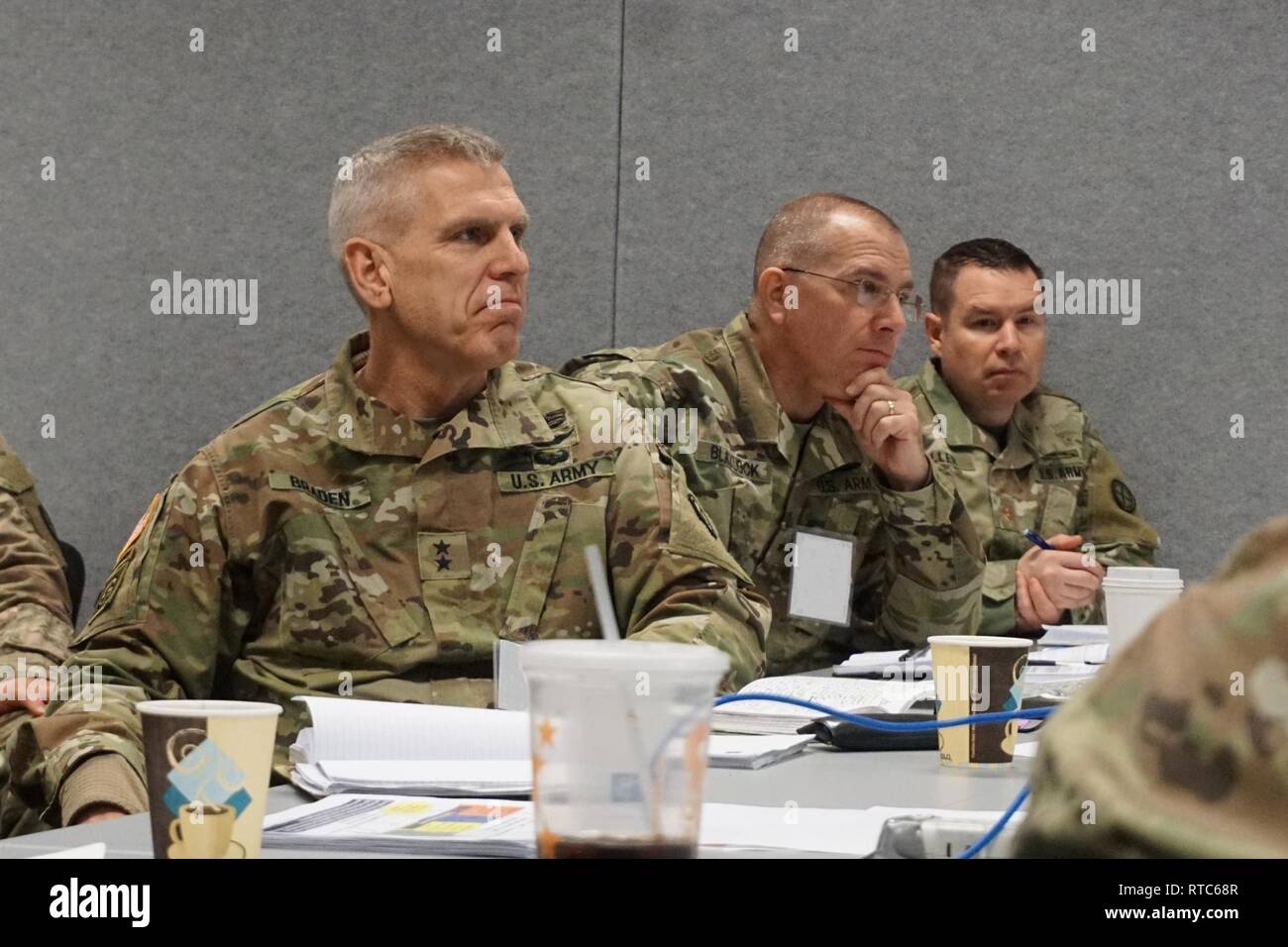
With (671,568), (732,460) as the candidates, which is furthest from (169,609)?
(732,460)

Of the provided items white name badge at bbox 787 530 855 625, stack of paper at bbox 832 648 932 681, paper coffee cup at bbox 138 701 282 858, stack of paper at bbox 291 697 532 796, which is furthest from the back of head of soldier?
paper coffee cup at bbox 138 701 282 858

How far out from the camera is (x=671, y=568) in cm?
172

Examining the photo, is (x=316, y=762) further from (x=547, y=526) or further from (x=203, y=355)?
(x=203, y=355)

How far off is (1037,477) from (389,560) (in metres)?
1.58

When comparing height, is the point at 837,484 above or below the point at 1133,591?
above

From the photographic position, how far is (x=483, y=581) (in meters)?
1.74

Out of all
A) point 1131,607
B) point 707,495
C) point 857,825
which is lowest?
point 857,825

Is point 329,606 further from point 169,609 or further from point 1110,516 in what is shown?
point 1110,516

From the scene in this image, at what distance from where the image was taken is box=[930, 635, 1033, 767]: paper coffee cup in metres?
1.17

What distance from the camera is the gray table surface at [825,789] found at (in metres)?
0.88

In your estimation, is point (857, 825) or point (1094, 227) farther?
point (1094, 227)

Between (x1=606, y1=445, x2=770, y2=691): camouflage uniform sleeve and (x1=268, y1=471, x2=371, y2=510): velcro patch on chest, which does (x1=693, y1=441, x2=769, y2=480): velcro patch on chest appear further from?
(x1=268, y1=471, x2=371, y2=510): velcro patch on chest
